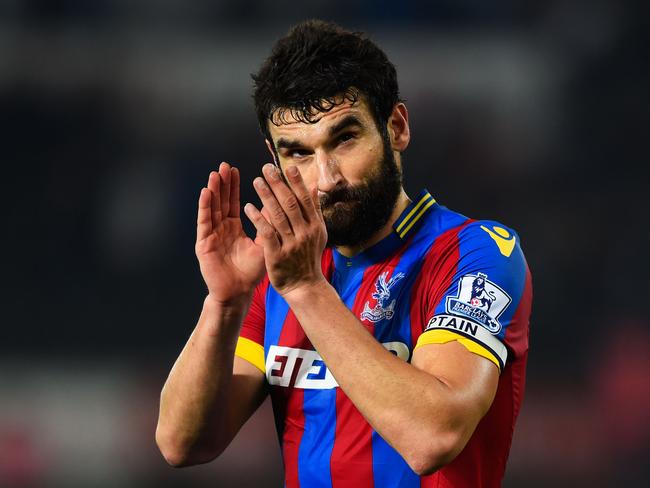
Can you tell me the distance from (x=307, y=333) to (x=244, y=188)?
477cm

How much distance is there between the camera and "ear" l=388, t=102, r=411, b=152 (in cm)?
257

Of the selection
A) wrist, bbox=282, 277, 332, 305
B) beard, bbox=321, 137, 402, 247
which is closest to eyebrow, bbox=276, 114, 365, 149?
beard, bbox=321, 137, 402, 247

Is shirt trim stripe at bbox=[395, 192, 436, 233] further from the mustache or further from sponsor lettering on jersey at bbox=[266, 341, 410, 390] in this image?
sponsor lettering on jersey at bbox=[266, 341, 410, 390]

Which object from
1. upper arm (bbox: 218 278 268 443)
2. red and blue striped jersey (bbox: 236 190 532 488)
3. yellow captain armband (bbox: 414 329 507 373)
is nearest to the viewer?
yellow captain armband (bbox: 414 329 507 373)

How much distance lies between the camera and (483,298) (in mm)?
2164

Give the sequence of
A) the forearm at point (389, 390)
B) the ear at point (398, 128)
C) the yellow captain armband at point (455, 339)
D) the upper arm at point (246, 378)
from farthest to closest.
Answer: the ear at point (398, 128), the upper arm at point (246, 378), the yellow captain armband at point (455, 339), the forearm at point (389, 390)

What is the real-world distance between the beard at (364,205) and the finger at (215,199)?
27 cm

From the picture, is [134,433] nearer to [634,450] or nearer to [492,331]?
[634,450]

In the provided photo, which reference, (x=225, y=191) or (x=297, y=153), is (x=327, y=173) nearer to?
(x=297, y=153)

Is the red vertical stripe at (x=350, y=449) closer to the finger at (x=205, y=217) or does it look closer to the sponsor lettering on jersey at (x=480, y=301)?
the sponsor lettering on jersey at (x=480, y=301)

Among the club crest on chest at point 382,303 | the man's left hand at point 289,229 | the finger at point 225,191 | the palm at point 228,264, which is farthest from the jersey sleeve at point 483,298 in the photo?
the finger at point 225,191

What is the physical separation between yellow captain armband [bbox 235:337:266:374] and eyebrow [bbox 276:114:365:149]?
1.84 ft

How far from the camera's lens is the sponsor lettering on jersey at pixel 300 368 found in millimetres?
2312

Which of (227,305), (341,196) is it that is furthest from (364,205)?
(227,305)
